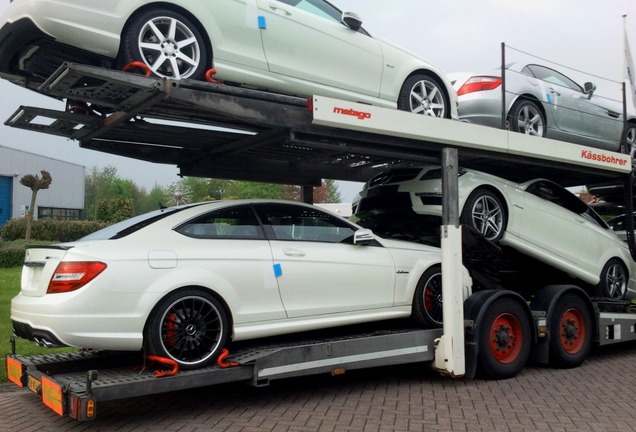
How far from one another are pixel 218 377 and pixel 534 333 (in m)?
3.72

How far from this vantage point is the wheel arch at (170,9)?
4566mm

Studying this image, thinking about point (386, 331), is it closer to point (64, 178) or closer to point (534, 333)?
point (534, 333)

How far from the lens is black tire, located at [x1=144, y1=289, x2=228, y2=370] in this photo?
14.6ft

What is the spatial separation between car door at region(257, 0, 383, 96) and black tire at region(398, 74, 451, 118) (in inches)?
18.8

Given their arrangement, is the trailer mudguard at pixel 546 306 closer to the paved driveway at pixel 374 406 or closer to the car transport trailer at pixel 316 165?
the car transport trailer at pixel 316 165

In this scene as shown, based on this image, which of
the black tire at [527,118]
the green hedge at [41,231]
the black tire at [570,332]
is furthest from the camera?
the green hedge at [41,231]

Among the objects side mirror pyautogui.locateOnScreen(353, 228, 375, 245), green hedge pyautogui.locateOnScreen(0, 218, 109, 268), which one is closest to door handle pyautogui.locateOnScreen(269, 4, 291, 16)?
side mirror pyautogui.locateOnScreen(353, 228, 375, 245)

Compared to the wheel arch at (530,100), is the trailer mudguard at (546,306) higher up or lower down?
lower down

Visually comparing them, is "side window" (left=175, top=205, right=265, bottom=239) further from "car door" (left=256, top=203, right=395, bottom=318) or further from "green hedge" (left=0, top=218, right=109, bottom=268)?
"green hedge" (left=0, top=218, right=109, bottom=268)

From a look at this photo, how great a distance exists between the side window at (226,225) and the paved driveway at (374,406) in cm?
153

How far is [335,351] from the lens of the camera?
5277mm

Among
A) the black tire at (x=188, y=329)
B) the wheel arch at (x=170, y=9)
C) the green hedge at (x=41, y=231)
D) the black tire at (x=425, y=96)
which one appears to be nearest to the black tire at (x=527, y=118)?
the black tire at (x=425, y=96)

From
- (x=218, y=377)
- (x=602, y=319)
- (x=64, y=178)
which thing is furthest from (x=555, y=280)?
(x=64, y=178)

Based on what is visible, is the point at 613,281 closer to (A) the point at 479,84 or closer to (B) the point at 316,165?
(A) the point at 479,84
